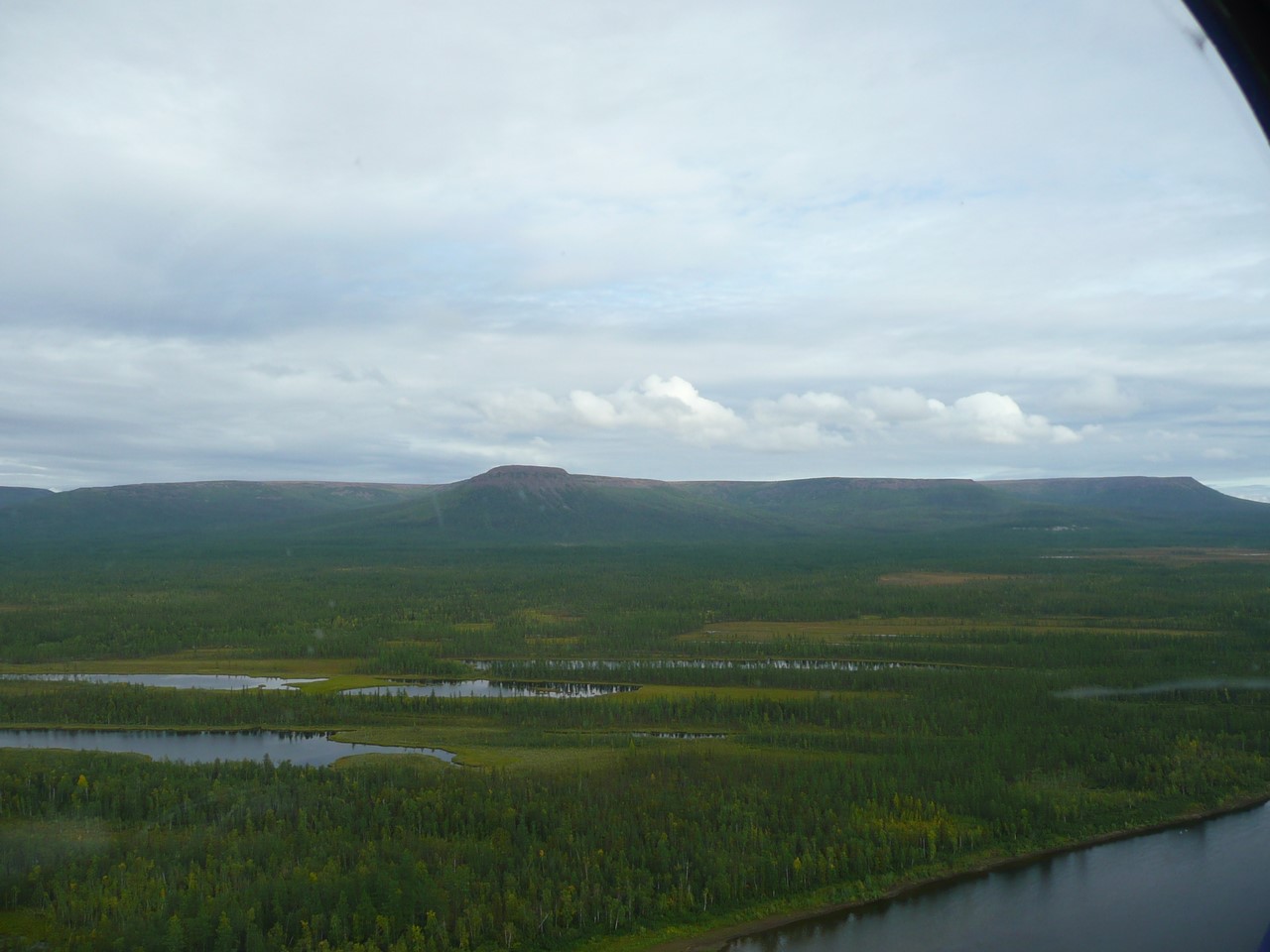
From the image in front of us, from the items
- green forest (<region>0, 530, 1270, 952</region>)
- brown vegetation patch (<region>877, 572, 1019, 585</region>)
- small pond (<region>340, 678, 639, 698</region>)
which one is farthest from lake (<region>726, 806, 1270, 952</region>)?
brown vegetation patch (<region>877, 572, 1019, 585</region>)

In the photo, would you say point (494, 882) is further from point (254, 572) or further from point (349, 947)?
point (254, 572)

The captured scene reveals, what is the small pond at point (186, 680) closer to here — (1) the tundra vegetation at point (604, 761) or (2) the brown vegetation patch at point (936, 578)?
(1) the tundra vegetation at point (604, 761)

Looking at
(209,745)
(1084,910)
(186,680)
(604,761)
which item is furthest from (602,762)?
(186,680)

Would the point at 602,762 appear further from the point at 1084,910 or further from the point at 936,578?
the point at 936,578

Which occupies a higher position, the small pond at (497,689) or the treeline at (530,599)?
the treeline at (530,599)

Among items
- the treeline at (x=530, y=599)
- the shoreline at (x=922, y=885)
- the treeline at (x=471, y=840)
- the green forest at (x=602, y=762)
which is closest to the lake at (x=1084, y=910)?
the shoreline at (x=922, y=885)

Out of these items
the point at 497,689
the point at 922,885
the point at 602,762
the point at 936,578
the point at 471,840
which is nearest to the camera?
the point at 922,885

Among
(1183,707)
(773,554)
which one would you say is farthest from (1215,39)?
(773,554)
